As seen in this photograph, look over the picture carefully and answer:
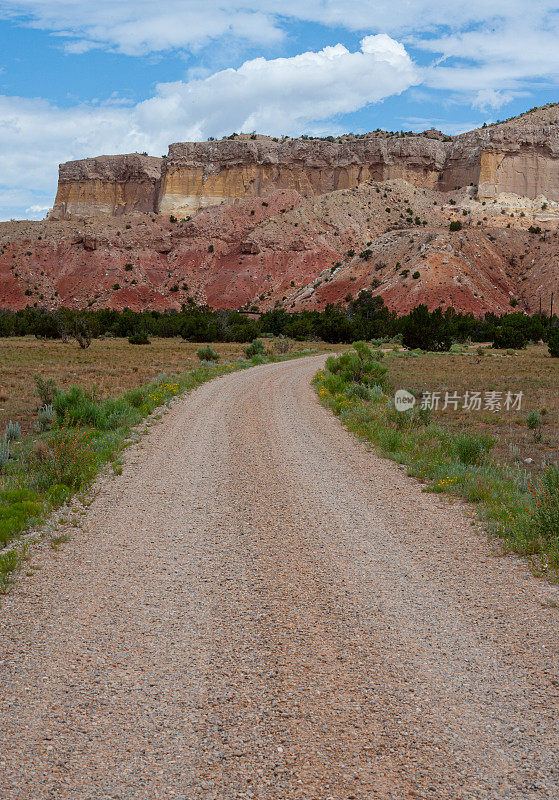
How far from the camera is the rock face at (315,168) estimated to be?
109 m

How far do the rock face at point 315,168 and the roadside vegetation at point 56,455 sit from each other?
10369cm

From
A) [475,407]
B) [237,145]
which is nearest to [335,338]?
[475,407]

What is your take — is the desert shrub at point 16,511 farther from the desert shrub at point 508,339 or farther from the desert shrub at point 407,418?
the desert shrub at point 508,339

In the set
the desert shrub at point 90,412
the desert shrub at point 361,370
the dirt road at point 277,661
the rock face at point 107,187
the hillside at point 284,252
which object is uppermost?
the rock face at point 107,187

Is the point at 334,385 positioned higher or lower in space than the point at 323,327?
lower

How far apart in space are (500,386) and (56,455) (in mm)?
22433

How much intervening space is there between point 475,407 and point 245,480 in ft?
47.7

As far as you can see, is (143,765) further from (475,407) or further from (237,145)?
(237,145)

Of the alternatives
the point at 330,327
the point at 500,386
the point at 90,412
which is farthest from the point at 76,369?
the point at 330,327

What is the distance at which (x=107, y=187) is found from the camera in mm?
128125

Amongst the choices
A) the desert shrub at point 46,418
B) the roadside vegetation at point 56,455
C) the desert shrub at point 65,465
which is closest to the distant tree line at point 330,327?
the roadside vegetation at point 56,455

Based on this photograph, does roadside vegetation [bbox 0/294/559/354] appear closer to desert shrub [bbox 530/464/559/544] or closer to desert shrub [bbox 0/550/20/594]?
desert shrub [bbox 0/550/20/594]

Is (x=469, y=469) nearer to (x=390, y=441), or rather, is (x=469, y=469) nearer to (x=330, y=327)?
(x=390, y=441)

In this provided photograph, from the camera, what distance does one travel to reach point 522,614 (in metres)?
5.50
